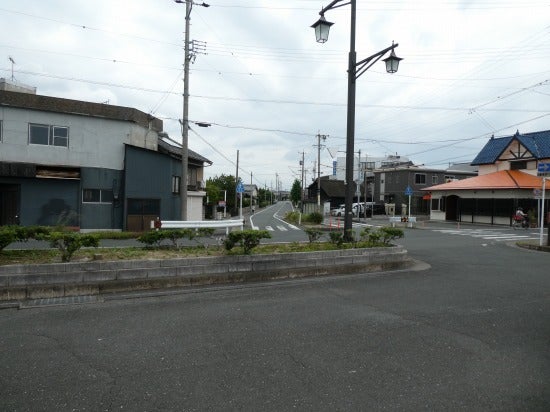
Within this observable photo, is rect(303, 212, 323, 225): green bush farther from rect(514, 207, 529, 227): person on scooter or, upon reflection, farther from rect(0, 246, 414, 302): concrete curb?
rect(0, 246, 414, 302): concrete curb

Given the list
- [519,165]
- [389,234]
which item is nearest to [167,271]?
[389,234]

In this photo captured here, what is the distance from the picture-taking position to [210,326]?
5.78 metres

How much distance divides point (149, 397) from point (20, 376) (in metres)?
1.47

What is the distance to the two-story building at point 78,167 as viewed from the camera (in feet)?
72.7

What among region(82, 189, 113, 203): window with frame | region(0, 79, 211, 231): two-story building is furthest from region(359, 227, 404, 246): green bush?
region(82, 189, 113, 203): window with frame

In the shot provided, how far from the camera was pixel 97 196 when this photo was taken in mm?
24188

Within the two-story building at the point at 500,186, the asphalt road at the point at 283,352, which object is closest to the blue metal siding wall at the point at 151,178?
the asphalt road at the point at 283,352

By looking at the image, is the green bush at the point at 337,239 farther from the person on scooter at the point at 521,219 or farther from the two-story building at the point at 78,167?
the person on scooter at the point at 521,219

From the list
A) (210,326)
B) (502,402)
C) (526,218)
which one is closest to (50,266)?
(210,326)

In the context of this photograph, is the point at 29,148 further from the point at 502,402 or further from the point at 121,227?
the point at 502,402

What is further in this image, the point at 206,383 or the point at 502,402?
the point at 206,383

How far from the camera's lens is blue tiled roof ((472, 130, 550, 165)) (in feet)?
110

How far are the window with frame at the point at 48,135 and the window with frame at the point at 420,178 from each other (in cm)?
4376

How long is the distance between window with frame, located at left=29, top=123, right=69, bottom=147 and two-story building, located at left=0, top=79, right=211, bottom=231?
0.16 ft
